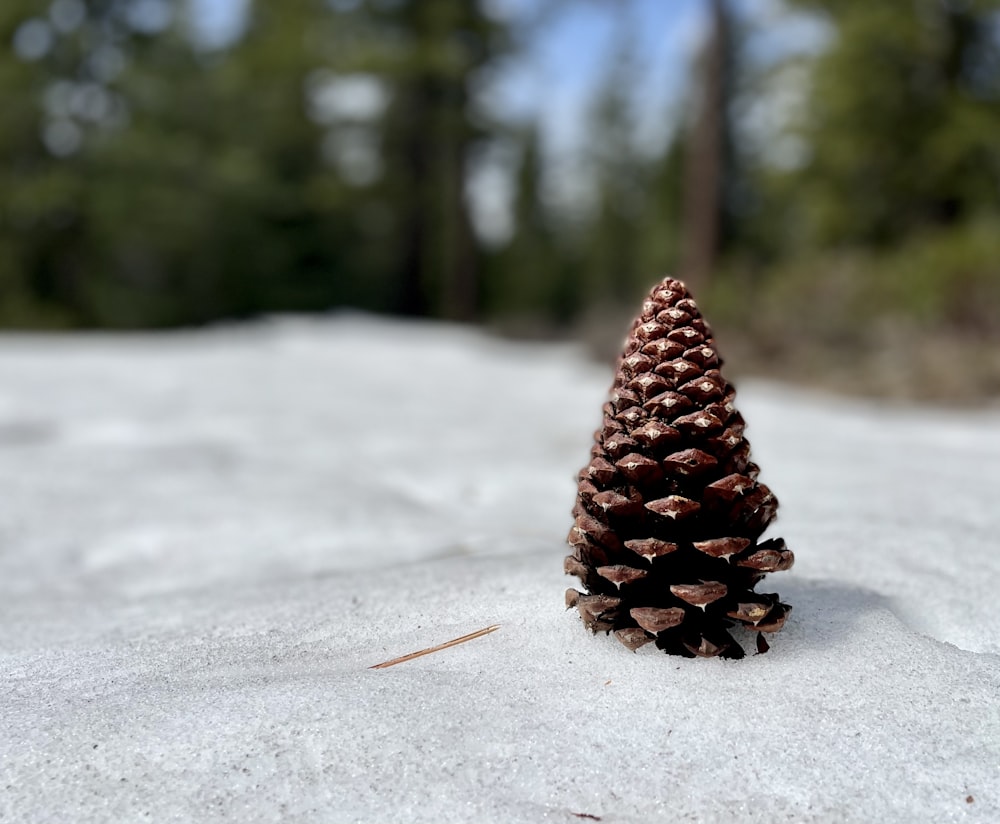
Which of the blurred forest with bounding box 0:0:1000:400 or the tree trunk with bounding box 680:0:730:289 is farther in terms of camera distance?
the tree trunk with bounding box 680:0:730:289

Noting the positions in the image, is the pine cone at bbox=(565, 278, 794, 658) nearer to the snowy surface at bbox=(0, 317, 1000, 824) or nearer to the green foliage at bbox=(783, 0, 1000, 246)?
the snowy surface at bbox=(0, 317, 1000, 824)

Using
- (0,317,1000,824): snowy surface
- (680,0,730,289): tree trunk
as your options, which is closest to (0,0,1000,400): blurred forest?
(680,0,730,289): tree trunk

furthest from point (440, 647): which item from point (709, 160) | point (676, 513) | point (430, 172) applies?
point (430, 172)

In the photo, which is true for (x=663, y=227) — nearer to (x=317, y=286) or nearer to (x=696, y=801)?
(x=317, y=286)

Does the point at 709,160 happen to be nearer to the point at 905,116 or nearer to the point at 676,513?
the point at 905,116

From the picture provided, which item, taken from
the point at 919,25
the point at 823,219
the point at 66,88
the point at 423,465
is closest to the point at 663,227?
the point at 823,219
